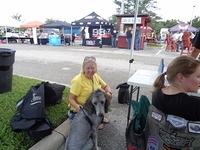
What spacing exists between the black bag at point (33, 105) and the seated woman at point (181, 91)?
5.33 feet

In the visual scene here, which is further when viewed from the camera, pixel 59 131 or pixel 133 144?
pixel 59 131

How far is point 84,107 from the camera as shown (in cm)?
306

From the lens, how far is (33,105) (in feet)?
10.5

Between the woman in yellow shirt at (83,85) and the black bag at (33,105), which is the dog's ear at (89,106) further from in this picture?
the black bag at (33,105)

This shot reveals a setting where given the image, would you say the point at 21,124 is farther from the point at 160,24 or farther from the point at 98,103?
the point at 160,24

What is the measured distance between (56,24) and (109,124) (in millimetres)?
20644

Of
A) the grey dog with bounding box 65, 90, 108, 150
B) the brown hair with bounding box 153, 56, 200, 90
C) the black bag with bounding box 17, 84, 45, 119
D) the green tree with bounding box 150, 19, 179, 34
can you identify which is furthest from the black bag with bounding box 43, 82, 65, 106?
the green tree with bounding box 150, 19, 179, 34

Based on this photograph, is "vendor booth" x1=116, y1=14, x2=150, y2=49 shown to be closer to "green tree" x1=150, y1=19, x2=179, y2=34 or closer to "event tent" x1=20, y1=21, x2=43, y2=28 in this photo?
"event tent" x1=20, y1=21, x2=43, y2=28

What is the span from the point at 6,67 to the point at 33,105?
1.62 meters

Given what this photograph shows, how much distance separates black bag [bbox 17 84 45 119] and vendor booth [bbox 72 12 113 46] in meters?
17.4

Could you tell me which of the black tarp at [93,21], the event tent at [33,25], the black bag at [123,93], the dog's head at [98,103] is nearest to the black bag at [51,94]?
the dog's head at [98,103]

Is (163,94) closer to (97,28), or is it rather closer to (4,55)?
(4,55)

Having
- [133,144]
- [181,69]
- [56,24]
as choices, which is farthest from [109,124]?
[56,24]

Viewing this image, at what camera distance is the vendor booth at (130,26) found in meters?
18.0
